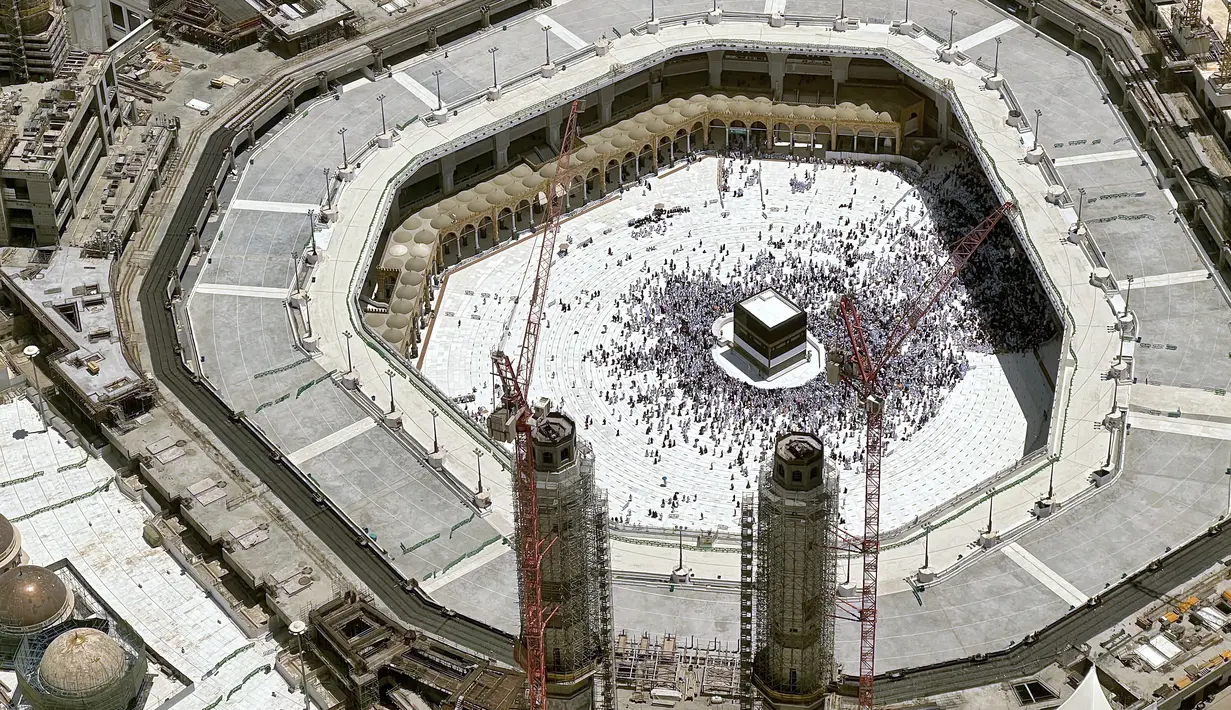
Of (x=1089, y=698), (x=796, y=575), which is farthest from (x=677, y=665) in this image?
(x=1089, y=698)

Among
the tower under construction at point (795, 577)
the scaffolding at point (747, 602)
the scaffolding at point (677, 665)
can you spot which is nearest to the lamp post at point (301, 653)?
the scaffolding at point (677, 665)

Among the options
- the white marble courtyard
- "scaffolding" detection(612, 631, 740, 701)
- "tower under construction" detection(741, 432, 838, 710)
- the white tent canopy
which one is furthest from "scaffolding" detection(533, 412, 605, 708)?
the white tent canopy

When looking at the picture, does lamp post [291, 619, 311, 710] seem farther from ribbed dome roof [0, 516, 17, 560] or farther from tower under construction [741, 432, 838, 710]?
tower under construction [741, 432, 838, 710]

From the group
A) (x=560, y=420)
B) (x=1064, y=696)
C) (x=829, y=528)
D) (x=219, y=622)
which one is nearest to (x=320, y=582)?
(x=219, y=622)

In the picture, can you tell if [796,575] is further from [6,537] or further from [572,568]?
[6,537]

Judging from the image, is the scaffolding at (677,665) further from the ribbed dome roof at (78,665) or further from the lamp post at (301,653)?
the ribbed dome roof at (78,665)
